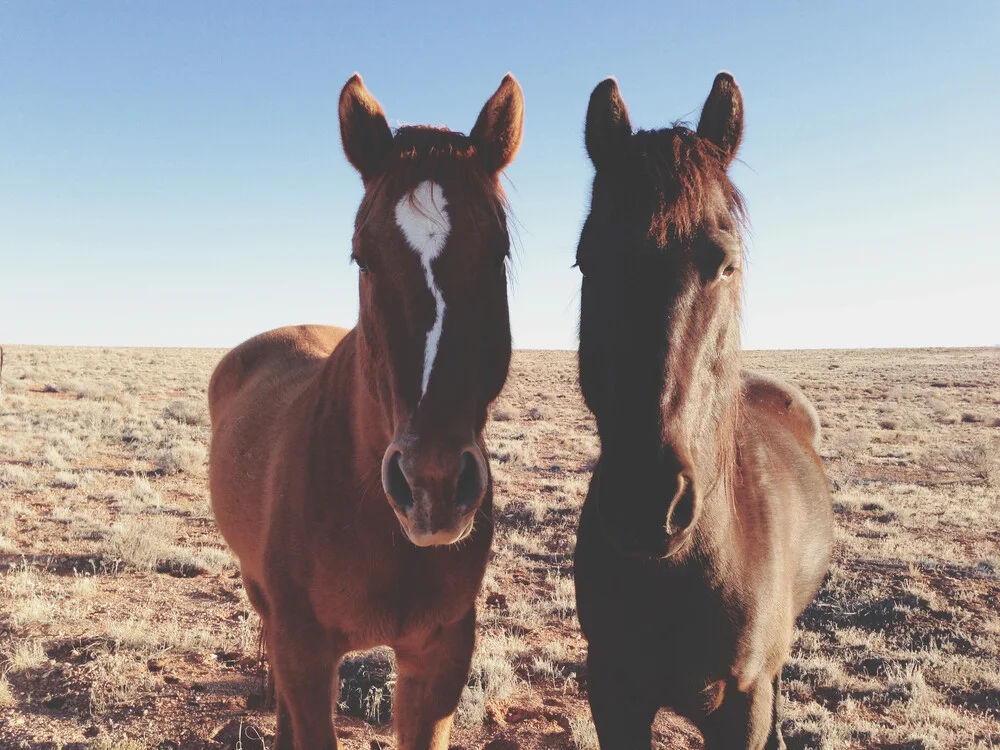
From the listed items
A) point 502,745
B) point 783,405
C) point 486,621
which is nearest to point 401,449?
point 502,745

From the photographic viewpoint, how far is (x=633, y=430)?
1.73 meters

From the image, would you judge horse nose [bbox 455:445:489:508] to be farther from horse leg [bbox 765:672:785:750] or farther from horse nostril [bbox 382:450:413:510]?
horse leg [bbox 765:672:785:750]

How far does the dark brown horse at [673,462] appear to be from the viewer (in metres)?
1.76

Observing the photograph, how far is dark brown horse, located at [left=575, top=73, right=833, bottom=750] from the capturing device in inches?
69.3

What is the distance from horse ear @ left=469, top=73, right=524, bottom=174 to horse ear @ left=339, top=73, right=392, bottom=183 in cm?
36

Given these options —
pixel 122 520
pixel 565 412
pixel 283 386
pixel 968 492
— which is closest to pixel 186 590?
pixel 122 520

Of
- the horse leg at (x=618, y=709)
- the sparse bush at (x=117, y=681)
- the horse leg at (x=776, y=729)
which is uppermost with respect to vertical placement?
the horse leg at (x=618, y=709)

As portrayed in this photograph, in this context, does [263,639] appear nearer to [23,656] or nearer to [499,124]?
[23,656]

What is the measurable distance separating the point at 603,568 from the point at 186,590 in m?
5.35

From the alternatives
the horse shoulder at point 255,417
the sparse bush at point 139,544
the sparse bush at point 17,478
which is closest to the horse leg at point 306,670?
the horse shoulder at point 255,417

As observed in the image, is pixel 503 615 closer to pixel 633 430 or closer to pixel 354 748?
pixel 354 748

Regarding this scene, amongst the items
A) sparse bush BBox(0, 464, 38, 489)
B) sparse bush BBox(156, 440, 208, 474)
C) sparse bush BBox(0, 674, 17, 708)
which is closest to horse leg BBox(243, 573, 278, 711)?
sparse bush BBox(0, 674, 17, 708)

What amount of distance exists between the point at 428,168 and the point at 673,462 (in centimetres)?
130

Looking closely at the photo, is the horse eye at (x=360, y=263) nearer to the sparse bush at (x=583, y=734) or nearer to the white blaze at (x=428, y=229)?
the white blaze at (x=428, y=229)
